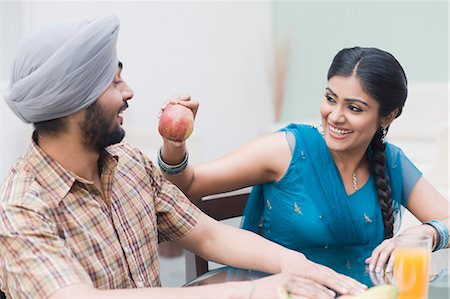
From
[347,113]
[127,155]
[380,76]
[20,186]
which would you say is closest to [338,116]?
[347,113]

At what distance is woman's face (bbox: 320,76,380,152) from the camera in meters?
1.70

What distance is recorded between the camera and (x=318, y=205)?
1.78 metres

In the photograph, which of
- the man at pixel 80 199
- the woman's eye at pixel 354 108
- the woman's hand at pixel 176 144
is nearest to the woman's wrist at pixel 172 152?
the woman's hand at pixel 176 144

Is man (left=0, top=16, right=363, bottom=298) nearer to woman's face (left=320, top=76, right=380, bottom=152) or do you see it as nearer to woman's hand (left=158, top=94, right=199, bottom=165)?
woman's hand (left=158, top=94, right=199, bottom=165)

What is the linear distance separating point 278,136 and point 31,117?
82 cm

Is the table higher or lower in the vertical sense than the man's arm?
lower

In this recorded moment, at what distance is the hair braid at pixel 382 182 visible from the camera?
5.88ft

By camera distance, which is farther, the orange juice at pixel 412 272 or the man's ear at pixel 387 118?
the man's ear at pixel 387 118

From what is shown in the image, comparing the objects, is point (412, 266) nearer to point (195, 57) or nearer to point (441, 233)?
point (441, 233)

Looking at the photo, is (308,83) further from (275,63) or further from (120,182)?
(120,182)

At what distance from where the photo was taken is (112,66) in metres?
1.22

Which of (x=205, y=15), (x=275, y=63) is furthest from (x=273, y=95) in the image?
(x=205, y=15)

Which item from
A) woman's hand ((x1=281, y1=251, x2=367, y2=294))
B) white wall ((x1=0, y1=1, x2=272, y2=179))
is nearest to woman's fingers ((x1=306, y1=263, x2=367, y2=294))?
woman's hand ((x1=281, y1=251, x2=367, y2=294))

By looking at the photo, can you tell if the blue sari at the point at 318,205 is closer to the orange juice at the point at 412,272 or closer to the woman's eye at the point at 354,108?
the woman's eye at the point at 354,108
